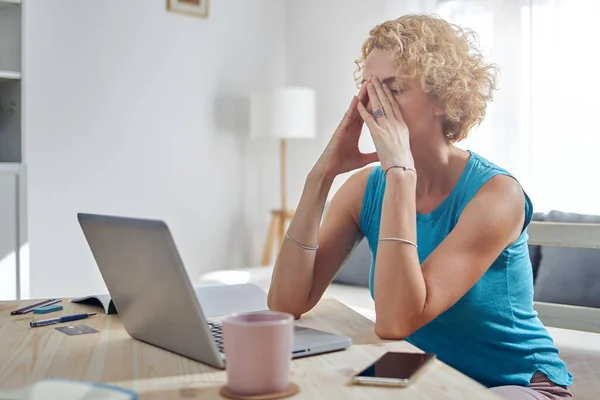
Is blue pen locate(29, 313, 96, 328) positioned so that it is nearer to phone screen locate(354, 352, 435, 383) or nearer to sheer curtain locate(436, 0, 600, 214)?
phone screen locate(354, 352, 435, 383)

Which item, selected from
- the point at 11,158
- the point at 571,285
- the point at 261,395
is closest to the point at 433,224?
the point at 261,395

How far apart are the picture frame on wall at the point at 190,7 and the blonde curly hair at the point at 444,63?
2.70 m

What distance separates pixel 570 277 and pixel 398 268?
1625 millimetres

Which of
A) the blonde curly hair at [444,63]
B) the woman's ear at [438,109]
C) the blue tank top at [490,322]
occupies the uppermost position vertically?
the blonde curly hair at [444,63]

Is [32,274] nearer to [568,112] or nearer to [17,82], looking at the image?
[17,82]

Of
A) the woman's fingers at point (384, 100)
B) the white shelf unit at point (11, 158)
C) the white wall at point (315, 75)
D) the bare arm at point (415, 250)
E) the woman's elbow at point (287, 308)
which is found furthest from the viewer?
the white wall at point (315, 75)

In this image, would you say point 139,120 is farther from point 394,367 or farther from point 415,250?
point 394,367

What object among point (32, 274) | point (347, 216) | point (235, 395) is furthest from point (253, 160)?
point (235, 395)

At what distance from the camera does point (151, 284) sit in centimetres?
97

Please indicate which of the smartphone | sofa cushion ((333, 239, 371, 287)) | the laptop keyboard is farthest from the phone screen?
sofa cushion ((333, 239, 371, 287))

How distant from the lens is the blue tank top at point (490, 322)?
1.39m

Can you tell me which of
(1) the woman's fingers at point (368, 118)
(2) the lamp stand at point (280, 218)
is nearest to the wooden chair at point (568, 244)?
(1) the woman's fingers at point (368, 118)

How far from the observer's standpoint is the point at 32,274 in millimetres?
3639

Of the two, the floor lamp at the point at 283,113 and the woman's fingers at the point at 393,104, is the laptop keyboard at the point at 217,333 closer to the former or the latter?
the woman's fingers at the point at 393,104
